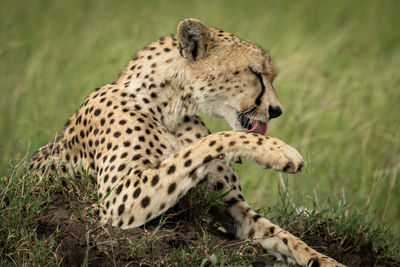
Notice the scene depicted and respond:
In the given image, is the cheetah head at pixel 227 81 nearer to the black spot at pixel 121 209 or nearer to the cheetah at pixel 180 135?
the cheetah at pixel 180 135

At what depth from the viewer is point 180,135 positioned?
367 centimetres

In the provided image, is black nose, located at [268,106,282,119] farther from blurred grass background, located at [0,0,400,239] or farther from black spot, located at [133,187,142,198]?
black spot, located at [133,187,142,198]

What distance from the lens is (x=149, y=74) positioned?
369 centimetres

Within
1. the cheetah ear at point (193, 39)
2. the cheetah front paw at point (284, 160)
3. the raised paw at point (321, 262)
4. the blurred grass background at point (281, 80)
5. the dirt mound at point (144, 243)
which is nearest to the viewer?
the dirt mound at point (144, 243)

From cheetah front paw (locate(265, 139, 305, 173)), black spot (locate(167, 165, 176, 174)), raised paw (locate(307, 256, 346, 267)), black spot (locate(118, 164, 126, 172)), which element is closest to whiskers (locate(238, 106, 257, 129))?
cheetah front paw (locate(265, 139, 305, 173))

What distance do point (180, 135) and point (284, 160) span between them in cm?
85

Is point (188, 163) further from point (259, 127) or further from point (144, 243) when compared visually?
point (259, 127)

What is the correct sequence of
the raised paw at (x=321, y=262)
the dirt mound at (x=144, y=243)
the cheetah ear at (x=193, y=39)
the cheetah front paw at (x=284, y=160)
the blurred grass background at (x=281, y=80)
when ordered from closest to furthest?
the dirt mound at (x=144, y=243) < the cheetah front paw at (x=284, y=160) < the raised paw at (x=321, y=262) < the cheetah ear at (x=193, y=39) < the blurred grass background at (x=281, y=80)

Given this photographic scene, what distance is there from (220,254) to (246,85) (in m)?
1.16

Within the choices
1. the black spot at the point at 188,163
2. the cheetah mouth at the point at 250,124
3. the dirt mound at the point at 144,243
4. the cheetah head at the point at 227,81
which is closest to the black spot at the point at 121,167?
the dirt mound at the point at 144,243

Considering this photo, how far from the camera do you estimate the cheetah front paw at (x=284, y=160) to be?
3.04m

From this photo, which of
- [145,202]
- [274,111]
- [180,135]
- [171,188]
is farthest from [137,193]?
[274,111]

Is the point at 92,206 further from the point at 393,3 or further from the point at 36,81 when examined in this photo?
the point at 393,3

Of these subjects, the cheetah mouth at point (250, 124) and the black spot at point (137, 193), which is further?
the cheetah mouth at point (250, 124)
